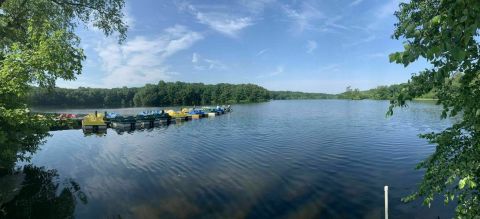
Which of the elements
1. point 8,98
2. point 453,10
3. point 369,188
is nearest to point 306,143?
point 369,188

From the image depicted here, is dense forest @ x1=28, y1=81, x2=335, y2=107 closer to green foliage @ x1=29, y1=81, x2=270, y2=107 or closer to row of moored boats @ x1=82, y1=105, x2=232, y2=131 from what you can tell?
green foliage @ x1=29, y1=81, x2=270, y2=107

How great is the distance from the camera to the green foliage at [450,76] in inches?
121

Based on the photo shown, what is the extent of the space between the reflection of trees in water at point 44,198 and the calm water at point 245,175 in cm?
55

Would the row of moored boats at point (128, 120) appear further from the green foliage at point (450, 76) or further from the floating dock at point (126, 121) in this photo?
the green foliage at point (450, 76)

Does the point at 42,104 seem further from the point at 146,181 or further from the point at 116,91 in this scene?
the point at 146,181

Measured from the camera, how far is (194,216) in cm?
1329

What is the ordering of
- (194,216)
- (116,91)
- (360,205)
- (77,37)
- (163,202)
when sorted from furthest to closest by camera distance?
1. (116,91)
2. (77,37)
3. (163,202)
4. (360,205)
5. (194,216)

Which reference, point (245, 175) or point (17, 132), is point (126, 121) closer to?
point (245, 175)

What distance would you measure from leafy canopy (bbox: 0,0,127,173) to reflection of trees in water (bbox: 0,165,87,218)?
5.77 feet

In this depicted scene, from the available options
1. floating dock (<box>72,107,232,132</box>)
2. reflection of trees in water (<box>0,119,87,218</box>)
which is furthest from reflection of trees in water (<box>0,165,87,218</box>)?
floating dock (<box>72,107,232,132</box>)

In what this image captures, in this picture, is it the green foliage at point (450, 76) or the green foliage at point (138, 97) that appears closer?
the green foliage at point (450, 76)

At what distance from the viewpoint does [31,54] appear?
11805mm

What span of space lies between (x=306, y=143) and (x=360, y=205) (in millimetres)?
16797

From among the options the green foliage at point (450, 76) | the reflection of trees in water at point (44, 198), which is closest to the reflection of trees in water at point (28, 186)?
the reflection of trees in water at point (44, 198)
